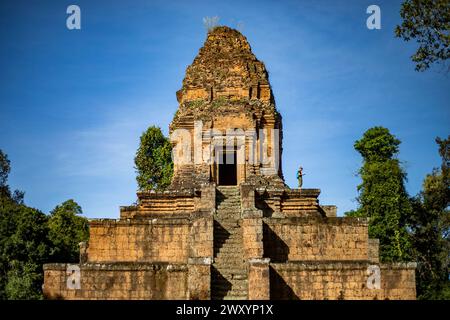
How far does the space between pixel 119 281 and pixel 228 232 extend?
139 inches

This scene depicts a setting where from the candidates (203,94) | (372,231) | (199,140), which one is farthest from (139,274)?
(372,231)

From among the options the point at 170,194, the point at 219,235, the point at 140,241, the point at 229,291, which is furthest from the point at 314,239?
the point at 140,241

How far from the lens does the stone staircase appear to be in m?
A: 15.0

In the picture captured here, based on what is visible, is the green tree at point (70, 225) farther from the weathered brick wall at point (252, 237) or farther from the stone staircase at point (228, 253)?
the weathered brick wall at point (252, 237)

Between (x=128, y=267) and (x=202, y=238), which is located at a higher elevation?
(x=202, y=238)

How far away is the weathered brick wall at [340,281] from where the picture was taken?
49.8ft

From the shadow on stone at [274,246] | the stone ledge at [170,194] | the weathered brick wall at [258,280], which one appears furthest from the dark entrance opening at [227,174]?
the weathered brick wall at [258,280]

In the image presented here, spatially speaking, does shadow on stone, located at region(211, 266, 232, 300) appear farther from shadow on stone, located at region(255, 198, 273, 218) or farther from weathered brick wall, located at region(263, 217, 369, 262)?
shadow on stone, located at region(255, 198, 273, 218)

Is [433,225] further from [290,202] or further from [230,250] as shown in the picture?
[230,250]

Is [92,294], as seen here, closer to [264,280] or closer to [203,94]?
[264,280]

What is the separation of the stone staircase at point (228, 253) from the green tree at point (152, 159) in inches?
678

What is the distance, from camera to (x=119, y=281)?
15.2 meters
